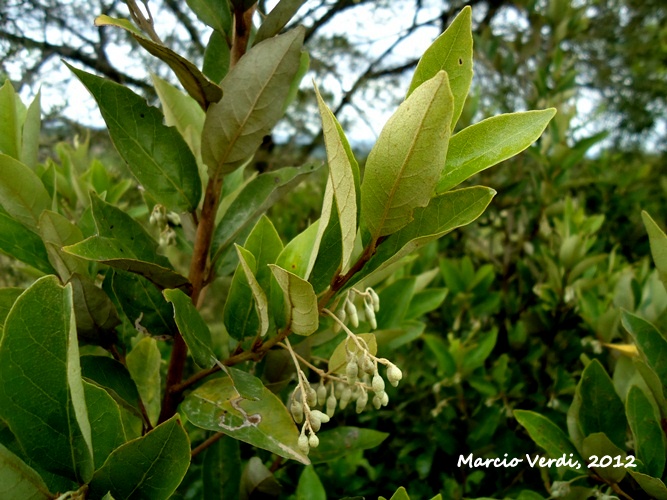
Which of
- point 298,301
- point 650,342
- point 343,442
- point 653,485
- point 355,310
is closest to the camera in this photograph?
point 298,301

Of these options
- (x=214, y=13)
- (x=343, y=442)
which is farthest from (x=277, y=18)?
(x=343, y=442)

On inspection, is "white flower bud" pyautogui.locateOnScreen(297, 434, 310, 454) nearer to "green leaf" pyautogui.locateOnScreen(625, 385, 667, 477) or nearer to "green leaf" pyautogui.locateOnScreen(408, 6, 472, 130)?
"green leaf" pyautogui.locateOnScreen(408, 6, 472, 130)

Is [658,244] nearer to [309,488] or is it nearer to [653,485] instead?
[653,485]

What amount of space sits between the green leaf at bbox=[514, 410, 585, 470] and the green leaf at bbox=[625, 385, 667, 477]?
0.40 feet

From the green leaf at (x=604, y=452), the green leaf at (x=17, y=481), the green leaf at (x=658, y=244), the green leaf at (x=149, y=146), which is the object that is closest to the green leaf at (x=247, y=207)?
the green leaf at (x=149, y=146)

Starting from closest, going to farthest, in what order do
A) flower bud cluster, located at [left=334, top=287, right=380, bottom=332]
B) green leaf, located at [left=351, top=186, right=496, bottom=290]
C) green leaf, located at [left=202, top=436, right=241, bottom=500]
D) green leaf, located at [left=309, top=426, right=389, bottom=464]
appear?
green leaf, located at [left=351, top=186, right=496, bottom=290] → flower bud cluster, located at [left=334, top=287, right=380, bottom=332] → green leaf, located at [left=202, top=436, right=241, bottom=500] → green leaf, located at [left=309, top=426, right=389, bottom=464]

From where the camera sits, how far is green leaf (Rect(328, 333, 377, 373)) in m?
0.83

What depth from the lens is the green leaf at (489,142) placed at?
29.6 inches

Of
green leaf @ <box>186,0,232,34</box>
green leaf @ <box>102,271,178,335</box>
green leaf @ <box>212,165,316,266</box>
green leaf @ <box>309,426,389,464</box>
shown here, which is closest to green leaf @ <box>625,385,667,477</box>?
green leaf @ <box>309,426,389,464</box>

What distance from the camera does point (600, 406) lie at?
1.13m

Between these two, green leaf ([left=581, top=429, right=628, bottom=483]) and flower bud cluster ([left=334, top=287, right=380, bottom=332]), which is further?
green leaf ([left=581, top=429, right=628, bottom=483])

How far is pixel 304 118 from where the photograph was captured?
210 inches

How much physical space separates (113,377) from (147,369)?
0.11 meters

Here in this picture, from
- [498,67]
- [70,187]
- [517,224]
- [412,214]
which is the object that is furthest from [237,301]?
[498,67]
